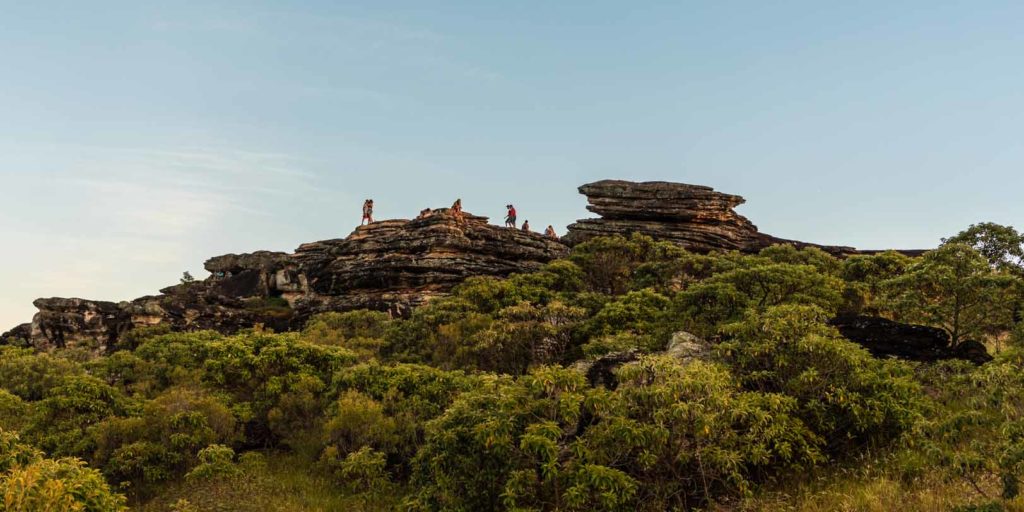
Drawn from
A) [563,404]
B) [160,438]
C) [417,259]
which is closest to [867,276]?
[563,404]

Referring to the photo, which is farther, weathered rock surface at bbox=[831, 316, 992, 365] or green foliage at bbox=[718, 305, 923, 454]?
weathered rock surface at bbox=[831, 316, 992, 365]

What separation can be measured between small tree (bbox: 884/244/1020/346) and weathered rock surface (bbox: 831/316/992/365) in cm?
47

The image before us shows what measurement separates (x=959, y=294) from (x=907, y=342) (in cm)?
253

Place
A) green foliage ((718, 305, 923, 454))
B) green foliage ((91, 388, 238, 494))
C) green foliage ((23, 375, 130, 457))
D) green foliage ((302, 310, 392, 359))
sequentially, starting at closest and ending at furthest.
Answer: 1. green foliage ((718, 305, 923, 454))
2. green foliage ((91, 388, 238, 494))
3. green foliage ((23, 375, 130, 457))
4. green foliage ((302, 310, 392, 359))

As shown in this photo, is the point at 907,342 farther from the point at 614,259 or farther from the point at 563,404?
the point at 614,259

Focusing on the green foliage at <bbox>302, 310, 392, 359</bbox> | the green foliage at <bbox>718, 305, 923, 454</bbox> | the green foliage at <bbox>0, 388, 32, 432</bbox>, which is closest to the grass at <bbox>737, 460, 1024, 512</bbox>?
the green foliage at <bbox>718, 305, 923, 454</bbox>

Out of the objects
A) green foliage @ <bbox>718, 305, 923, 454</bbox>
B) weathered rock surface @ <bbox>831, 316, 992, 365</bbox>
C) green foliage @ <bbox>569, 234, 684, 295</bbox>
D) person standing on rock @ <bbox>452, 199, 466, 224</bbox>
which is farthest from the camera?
person standing on rock @ <bbox>452, 199, 466, 224</bbox>

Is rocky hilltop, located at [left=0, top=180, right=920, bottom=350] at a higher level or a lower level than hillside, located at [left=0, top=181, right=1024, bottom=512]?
higher

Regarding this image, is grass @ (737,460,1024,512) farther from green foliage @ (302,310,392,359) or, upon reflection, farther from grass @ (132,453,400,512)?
green foliage @ (302,310,392,359)

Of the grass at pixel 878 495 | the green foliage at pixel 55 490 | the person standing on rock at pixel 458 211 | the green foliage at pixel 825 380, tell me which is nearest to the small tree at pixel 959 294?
the green foliage at pixel 825 380

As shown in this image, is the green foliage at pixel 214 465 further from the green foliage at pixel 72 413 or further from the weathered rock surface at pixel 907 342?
the weathered rock surface at pixel 907 342

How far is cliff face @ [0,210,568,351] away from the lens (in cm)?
5212

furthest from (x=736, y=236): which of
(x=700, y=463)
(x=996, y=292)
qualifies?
(x=700, y=463)

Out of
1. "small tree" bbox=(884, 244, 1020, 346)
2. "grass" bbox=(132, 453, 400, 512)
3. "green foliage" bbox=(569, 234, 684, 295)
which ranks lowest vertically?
"grass" bbox=(132, 453, 400, 512)
